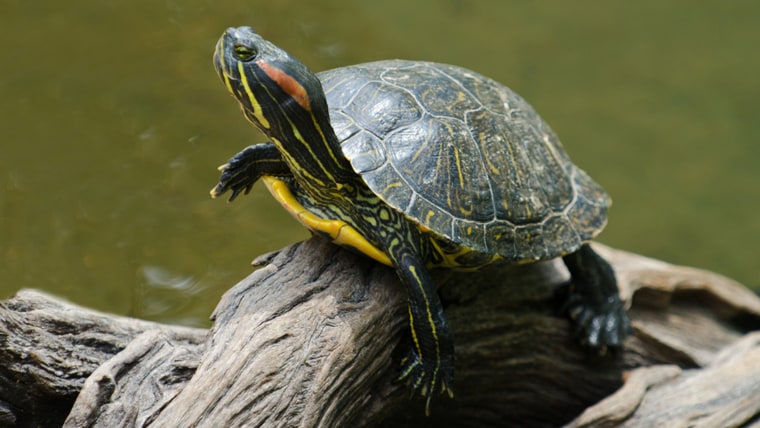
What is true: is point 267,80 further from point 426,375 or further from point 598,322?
point 598,322

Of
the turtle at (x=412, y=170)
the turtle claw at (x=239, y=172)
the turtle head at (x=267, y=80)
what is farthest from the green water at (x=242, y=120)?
A: the turtle head at (x=267, y=80)

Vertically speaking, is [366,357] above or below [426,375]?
above

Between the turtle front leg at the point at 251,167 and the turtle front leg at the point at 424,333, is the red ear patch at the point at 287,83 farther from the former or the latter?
the turtle front leg at the point at 424,333

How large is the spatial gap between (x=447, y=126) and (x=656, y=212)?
462 cm

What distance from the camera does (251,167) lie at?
2797 millimetres

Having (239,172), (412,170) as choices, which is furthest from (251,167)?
(412,170)

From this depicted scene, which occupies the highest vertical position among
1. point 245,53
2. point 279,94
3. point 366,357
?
point 245,53

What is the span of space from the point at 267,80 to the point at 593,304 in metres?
1.84

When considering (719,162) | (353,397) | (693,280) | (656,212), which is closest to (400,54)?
(656,212)

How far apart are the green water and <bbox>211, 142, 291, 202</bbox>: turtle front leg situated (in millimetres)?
1762

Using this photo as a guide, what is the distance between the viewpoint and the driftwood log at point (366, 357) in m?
2.11

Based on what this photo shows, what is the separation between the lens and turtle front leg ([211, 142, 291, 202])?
2.74 m

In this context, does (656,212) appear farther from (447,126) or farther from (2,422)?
(2,422)

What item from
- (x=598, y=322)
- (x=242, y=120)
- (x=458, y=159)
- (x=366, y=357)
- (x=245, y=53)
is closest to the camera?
(x=245, y=53)
